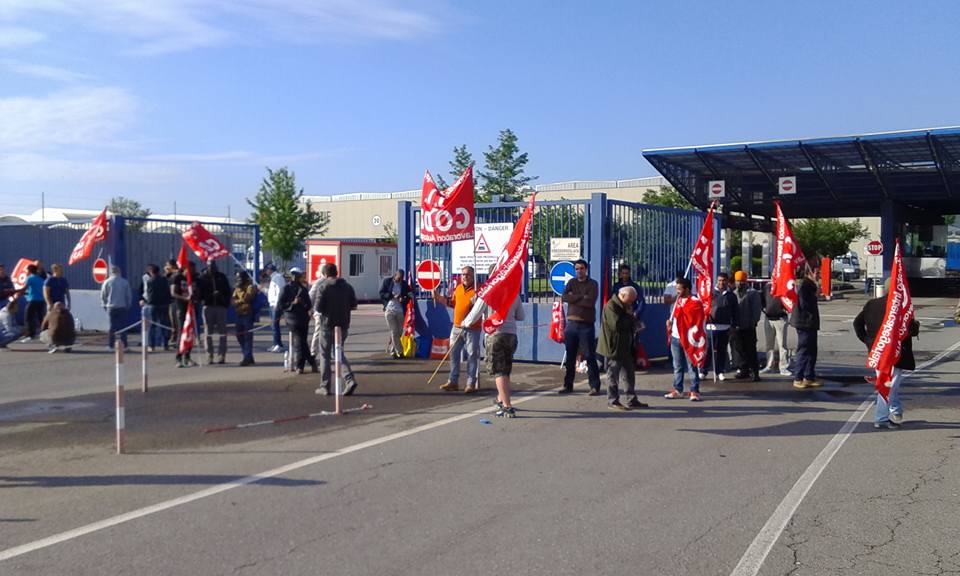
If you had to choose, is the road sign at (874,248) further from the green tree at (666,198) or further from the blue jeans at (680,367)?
the blue jeans at (680,367)

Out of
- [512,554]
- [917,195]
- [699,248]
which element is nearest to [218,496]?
[512,554]

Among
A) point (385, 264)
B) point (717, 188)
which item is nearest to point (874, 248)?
point (717, 188)

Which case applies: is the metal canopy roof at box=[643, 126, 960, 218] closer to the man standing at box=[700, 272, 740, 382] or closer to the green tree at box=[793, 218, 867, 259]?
the green tree at box=[793, 218, 867, 259]

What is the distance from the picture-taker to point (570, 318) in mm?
13062

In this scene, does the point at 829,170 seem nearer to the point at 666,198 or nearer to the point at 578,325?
the point at 666,198

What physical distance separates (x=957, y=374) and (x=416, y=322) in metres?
9.82

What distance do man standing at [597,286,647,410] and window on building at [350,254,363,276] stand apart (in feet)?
91.1

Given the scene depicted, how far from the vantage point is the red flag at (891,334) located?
10.0 metres

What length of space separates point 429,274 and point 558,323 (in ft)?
9.77

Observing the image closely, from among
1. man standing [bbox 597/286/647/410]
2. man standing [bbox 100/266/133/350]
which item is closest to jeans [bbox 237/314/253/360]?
man standing [bbox 100/266/133/350]

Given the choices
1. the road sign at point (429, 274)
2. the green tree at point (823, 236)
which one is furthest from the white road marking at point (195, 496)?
the green tree at point (823, 236)

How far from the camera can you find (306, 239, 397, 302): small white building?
37.1m

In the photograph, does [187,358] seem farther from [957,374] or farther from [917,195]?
[917,195]

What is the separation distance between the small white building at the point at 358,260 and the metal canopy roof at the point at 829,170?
44.0 feet
